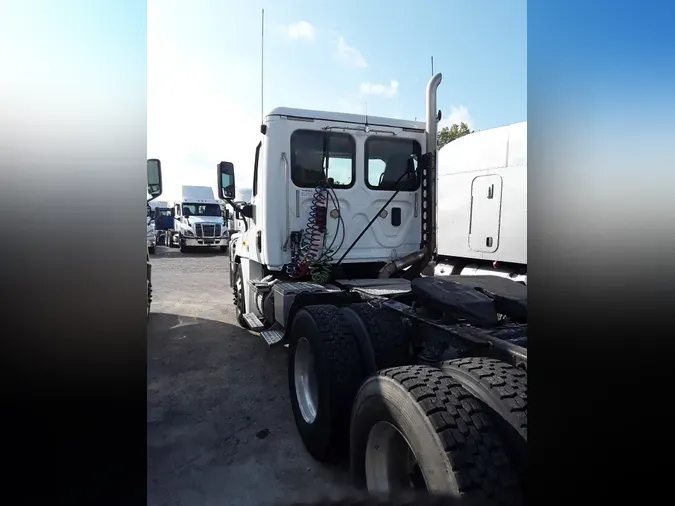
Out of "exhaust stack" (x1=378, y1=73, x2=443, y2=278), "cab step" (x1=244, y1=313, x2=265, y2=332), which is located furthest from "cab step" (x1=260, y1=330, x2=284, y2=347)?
"exhaust stack" (x1=378, y1=73, x2=443, y2=278)

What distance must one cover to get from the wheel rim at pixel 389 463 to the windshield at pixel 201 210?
23521mm

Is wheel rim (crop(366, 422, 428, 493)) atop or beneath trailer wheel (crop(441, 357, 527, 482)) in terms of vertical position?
beneath

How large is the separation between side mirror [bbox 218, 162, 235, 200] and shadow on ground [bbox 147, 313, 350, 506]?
2.14 meters

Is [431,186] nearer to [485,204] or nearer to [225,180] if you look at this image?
[225,180]

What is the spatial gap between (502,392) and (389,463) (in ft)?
2.27

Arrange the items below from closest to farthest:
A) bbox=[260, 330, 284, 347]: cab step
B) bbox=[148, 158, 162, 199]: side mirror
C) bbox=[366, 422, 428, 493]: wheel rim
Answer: bbox=[366, 422, 428, 493]: wheel rim
bbox=[260, 330, 284, 347]: cab step
bbox=[148, 158, 162, 199]: side mirror

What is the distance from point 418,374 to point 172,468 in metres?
2.11

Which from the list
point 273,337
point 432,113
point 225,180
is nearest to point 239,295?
point 225,180

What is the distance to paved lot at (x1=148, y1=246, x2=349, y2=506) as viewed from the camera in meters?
2.97

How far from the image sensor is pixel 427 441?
1848 mm

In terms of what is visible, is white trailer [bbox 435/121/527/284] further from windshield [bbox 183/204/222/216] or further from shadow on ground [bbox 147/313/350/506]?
windshield [bbox 183/204/222/216]

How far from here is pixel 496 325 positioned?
3029 mm
